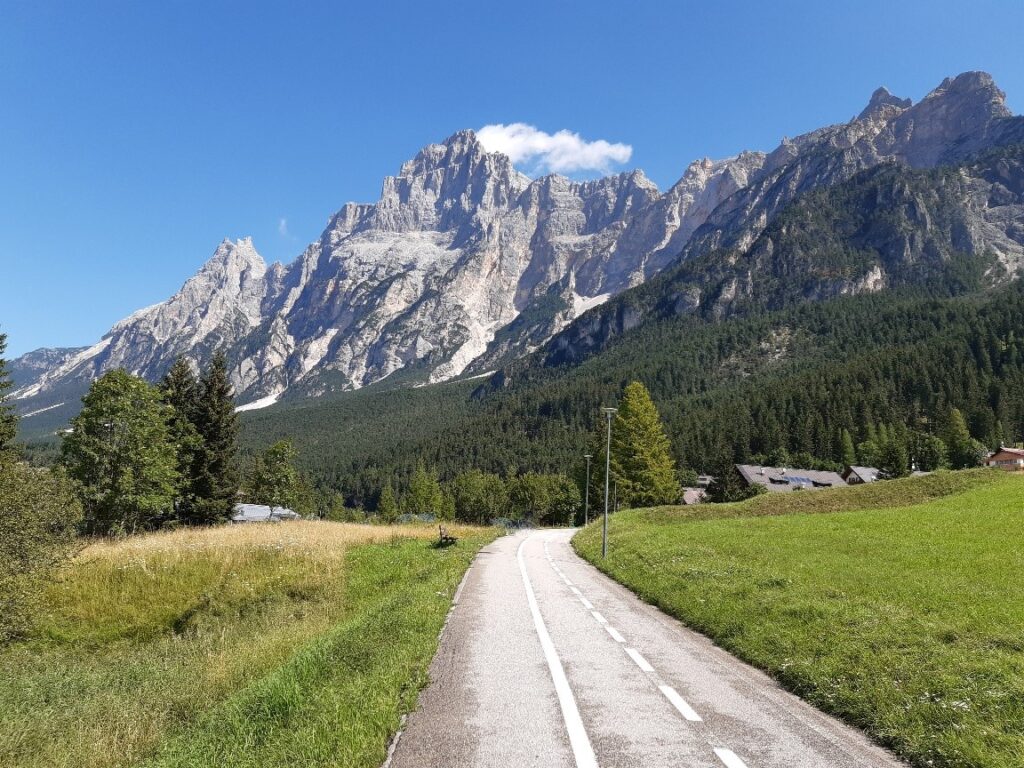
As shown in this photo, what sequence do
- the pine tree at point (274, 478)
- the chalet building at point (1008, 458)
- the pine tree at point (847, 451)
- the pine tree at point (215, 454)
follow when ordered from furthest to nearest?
1. the pine tree at point (847, 451)
2. the chalet building at point (1008, 458)
3. the pine tree at point (274, 478)
4. the pine tree at point (215, 454)

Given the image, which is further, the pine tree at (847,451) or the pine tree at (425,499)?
the pine tree at (425,499)

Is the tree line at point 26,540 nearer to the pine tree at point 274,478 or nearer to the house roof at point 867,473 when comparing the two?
the pine tree at point 274,478

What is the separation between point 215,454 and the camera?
45094mm

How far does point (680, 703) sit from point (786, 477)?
101659 millimetres

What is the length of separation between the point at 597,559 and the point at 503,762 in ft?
76.1

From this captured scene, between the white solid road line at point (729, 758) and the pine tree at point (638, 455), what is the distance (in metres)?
52.5

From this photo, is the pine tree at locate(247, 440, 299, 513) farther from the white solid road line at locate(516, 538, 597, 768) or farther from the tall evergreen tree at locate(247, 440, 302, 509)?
the white solid road line at locate(516, 538, 597, 768)

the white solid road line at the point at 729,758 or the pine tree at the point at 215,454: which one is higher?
the pine tree at the point at 215,454

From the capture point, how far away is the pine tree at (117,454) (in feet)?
120

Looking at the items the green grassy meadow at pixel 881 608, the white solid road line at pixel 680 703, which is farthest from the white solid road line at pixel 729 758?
the green grassy meadow at pixel 881 608

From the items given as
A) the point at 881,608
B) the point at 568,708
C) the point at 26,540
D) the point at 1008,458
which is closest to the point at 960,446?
the point at 1008,458

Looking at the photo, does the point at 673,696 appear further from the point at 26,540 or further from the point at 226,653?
the point at 26,540

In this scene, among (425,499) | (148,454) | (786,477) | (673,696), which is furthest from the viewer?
(425,499)

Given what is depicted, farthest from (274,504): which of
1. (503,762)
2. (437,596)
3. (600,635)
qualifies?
(503,762)
